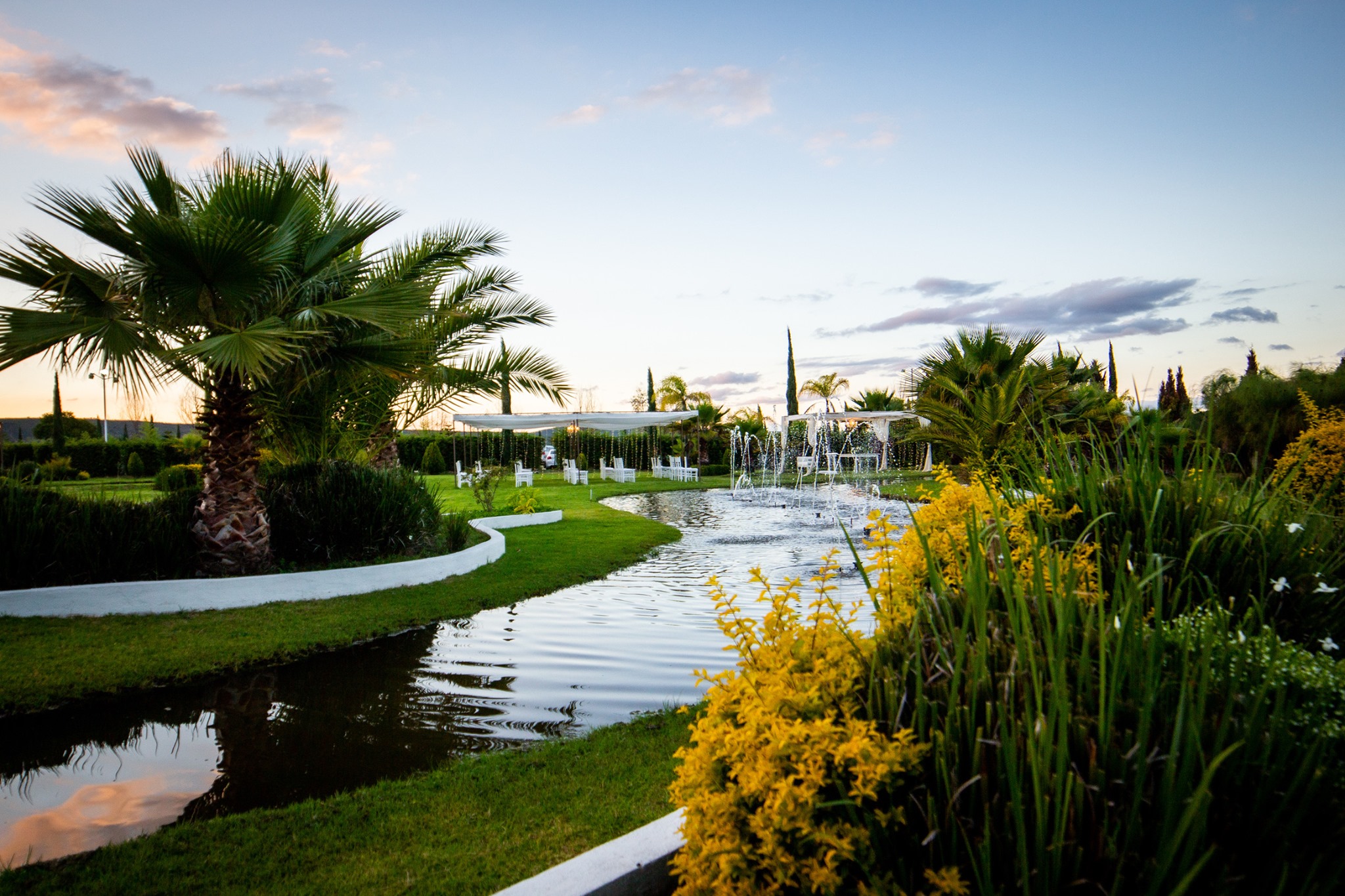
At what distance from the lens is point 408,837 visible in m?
3.02

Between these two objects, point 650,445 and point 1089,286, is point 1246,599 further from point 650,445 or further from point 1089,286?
point 650,445

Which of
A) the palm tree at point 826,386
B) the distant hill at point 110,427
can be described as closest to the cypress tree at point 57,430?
the distant hill at point 110,427

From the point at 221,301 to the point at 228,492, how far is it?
208cm

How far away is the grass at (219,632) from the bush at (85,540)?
2.39 ft

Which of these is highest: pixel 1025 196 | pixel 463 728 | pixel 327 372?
pixel 1025 196

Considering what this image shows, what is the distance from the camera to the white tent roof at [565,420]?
2612cm

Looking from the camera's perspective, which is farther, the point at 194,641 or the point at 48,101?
the point at 48,101

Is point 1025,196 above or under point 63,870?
above

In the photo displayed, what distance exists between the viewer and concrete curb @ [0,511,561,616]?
6691 millimetres

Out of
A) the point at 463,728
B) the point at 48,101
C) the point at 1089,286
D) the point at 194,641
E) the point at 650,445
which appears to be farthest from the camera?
the point at 650,445

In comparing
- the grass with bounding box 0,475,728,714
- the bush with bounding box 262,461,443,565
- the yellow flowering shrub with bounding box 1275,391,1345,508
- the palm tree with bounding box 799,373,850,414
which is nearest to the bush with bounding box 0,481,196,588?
the grass with bounding box 0,475,728,714

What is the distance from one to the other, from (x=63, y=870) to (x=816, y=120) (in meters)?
12.6

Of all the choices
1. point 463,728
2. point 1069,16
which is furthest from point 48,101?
point 1069,16

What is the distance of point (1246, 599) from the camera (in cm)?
285
